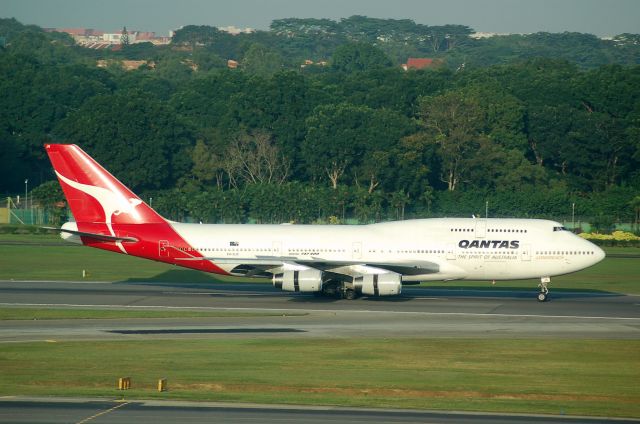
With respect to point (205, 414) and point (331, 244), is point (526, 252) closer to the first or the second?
point (331, 244)

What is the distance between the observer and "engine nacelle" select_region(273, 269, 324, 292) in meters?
49.3

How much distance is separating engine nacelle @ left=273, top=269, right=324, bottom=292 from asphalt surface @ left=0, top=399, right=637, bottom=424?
21.5 metres

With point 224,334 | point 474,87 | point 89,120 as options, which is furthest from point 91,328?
point 474,87

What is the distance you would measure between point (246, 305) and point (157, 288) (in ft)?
29.2

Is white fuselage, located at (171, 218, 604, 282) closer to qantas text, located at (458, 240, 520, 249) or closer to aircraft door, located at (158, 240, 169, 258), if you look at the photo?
qantas text, located at (458, 240, 520, 249)

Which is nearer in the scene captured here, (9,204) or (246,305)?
(246,305)

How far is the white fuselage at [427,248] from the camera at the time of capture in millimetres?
51250

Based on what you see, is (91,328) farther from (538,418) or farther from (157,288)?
(538,418)

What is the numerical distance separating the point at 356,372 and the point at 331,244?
19.6 m

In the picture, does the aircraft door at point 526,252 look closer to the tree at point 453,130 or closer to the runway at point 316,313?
the runway at point 316,313

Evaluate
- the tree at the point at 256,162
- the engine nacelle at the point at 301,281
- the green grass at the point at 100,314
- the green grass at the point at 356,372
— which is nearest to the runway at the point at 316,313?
the green grass at the point at 100,314

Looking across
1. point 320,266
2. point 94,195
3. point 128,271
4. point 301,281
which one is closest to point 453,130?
point 128,271

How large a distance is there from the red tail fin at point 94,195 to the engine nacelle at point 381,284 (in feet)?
35.8

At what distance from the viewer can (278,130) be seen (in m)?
130
